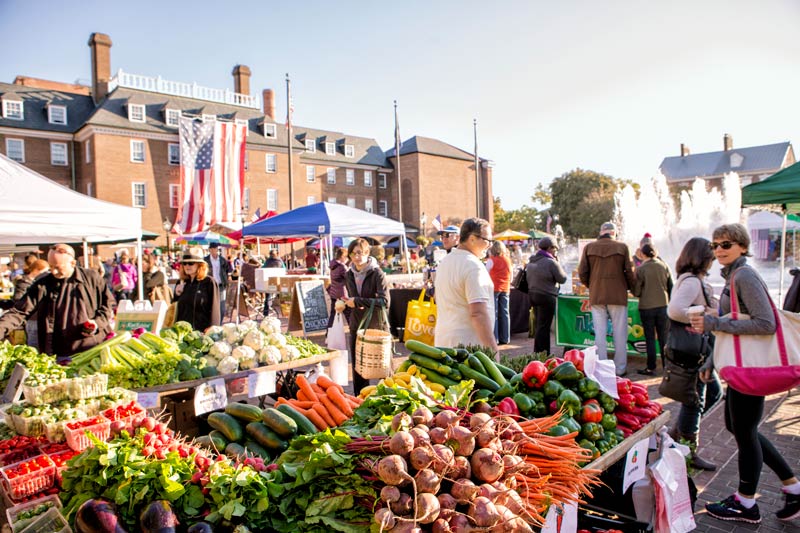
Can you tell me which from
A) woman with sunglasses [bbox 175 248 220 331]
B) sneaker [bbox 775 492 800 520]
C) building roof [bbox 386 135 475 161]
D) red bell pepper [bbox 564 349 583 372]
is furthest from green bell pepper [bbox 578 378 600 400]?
building roof [bbox 386 135 475 161]

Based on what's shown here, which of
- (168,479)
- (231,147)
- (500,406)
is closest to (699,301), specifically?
(500,406)

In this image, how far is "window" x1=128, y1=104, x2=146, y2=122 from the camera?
34688 mm

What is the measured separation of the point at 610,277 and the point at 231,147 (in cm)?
2583

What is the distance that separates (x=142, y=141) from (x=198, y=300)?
34123mm

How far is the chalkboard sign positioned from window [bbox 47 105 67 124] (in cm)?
3390

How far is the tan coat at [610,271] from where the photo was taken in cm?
720

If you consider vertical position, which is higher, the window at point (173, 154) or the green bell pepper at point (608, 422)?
the window at point (173, 154)

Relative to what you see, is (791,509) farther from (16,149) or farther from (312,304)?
(16,149)

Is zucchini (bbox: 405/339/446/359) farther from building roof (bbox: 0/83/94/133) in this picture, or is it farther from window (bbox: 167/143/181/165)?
building roof (bbox: 0/83/94/133)

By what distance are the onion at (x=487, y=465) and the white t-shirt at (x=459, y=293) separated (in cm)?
200

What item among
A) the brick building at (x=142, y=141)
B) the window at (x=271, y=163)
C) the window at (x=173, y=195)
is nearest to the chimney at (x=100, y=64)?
the brick building at (x=142, y=141)

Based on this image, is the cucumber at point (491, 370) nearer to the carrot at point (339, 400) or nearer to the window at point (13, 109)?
the carrot at point (339, 400)

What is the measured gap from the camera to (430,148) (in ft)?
170

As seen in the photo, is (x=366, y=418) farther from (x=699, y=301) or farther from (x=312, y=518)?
(x=699, y=301)
